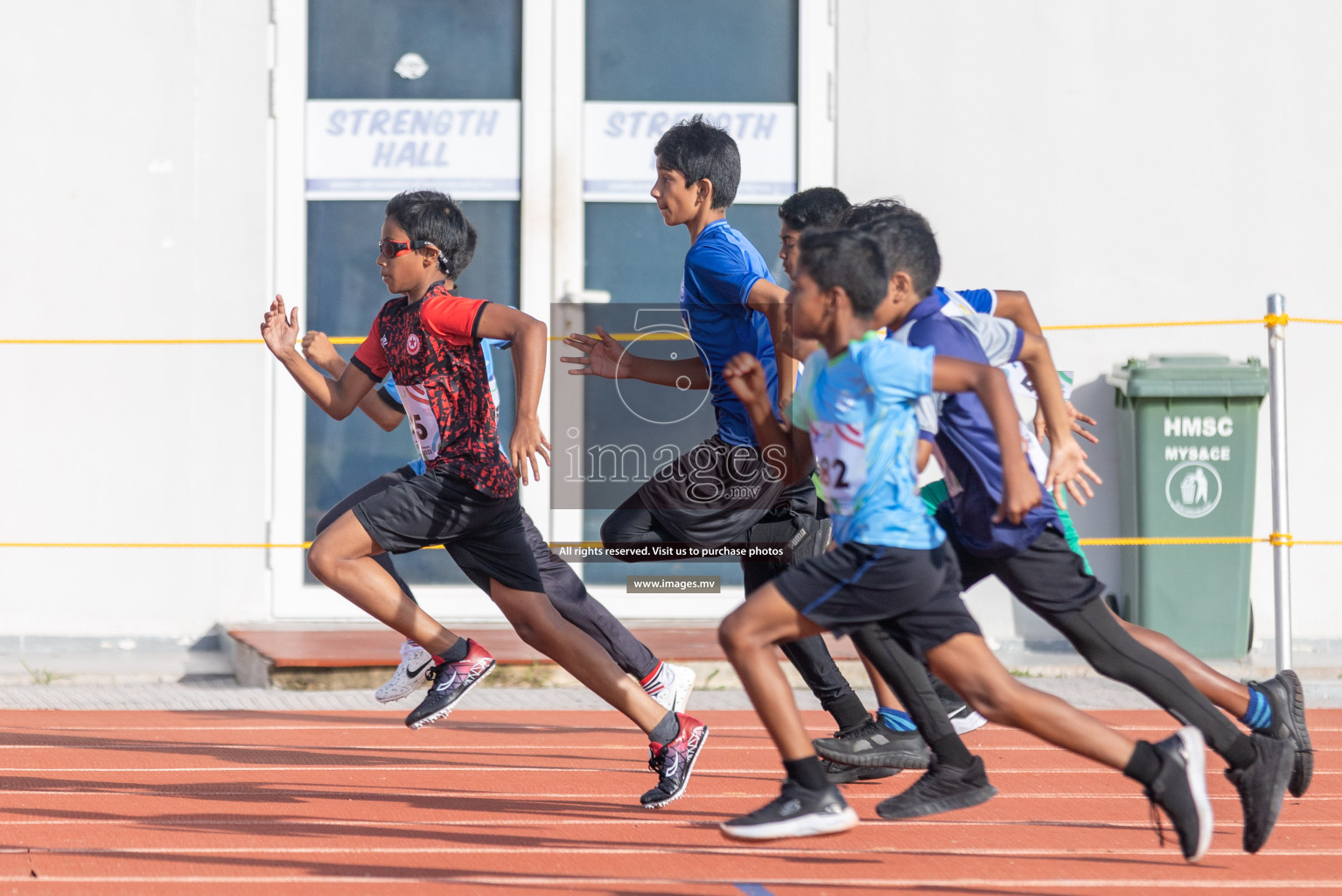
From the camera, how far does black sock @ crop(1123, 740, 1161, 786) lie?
368cm

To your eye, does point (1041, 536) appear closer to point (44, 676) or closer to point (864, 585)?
point (864, 585)

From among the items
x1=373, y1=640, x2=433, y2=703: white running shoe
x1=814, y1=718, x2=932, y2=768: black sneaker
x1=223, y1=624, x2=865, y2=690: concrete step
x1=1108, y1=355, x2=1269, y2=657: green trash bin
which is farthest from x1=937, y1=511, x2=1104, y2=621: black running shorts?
x1=1108, y1=355, x2=1269, y2=657: green trash bin

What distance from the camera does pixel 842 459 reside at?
372cm

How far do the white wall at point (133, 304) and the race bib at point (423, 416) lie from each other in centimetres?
416

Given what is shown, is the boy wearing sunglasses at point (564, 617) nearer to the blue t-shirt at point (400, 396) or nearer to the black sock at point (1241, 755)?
the blue t-shirt at point (400, 396)

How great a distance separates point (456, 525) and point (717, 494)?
2.82ft

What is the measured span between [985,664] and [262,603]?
→ 6.11 metres

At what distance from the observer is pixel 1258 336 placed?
29.3ft

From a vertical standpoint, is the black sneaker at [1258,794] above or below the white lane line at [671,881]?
above

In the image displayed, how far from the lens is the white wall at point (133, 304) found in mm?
8719

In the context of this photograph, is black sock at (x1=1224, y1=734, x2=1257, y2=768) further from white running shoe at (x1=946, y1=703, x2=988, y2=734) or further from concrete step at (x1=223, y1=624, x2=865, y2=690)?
concrete step at (x1=223, y1=624, x2=865, y2=690)

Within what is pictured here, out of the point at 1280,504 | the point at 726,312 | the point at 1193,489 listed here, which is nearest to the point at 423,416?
the point at 726,312

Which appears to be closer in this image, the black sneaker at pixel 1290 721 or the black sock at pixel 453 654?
the black sneaker at pixel 1290 721

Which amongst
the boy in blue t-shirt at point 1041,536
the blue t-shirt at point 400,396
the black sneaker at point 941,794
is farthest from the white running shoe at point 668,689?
the boy in blue t-shirt at point 1041,536
